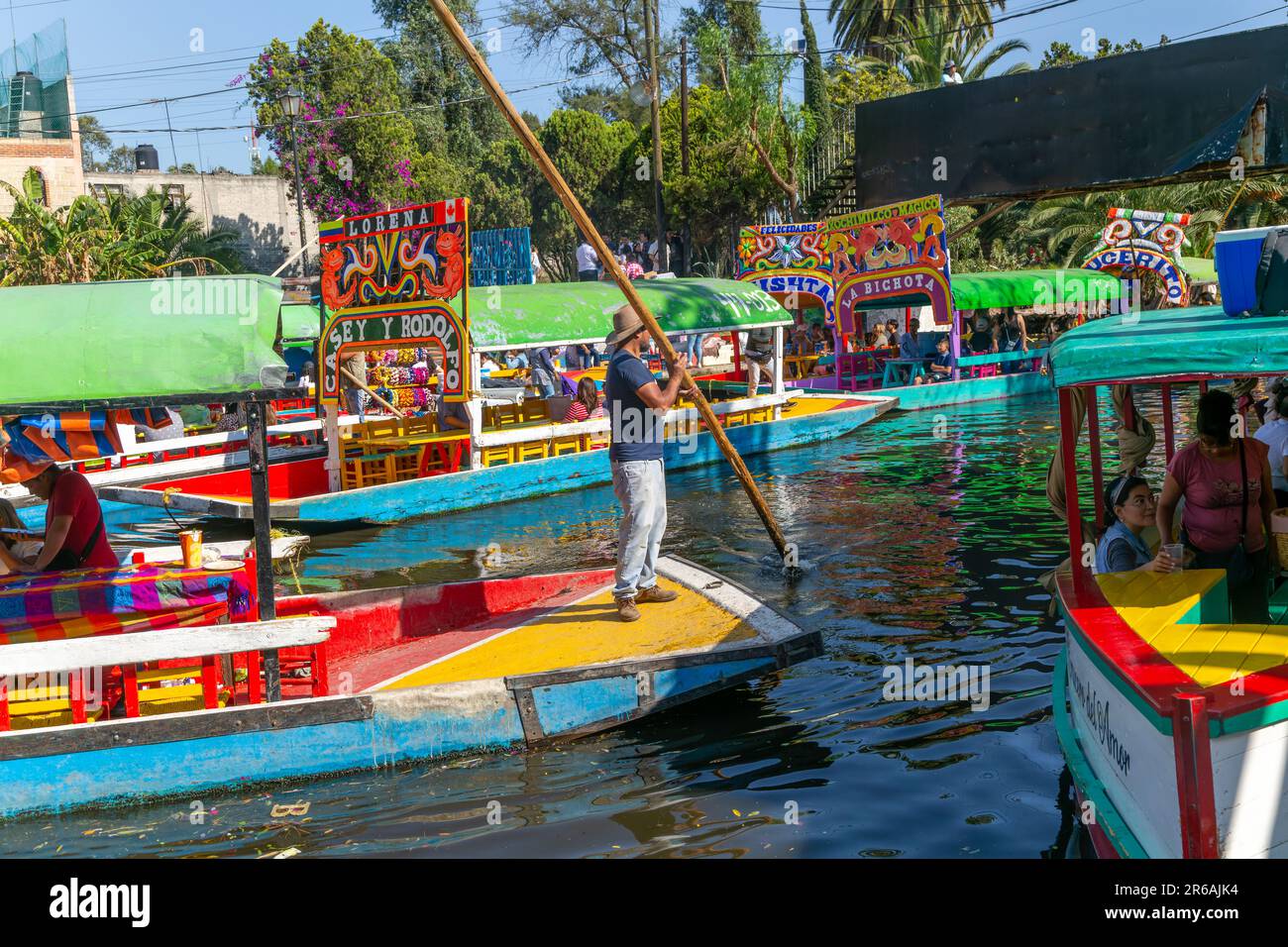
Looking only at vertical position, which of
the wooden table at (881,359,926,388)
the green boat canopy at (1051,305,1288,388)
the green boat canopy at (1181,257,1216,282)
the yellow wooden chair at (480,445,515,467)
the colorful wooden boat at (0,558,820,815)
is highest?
the green boat canopy at (1181,257,1216,282)

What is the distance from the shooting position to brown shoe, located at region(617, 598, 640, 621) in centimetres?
785

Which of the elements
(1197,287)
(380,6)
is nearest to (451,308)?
(1197,287)

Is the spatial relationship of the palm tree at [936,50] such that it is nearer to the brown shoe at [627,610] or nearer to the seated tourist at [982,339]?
the seated tourist at [982,339]

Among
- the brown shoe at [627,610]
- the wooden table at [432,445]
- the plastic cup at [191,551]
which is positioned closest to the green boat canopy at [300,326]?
the wooden table at [432,445]

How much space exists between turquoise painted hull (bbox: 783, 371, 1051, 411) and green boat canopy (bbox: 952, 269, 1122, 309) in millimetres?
1560

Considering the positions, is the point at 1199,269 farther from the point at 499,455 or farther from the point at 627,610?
the point at 627,610

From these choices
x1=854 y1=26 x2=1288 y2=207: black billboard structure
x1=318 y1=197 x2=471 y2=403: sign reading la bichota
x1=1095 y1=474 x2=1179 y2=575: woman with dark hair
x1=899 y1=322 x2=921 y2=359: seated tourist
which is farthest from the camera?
x1=899 y1=322 x2=921 y2=359: seated tourist

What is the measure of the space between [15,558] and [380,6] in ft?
169

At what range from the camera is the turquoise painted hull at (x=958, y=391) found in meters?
23.7

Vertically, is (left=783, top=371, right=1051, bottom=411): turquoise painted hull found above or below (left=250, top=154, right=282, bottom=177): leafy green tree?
below

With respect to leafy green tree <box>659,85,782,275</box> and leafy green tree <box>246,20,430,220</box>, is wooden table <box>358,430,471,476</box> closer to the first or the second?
leafy green tree <box>246,20,430,220</box>

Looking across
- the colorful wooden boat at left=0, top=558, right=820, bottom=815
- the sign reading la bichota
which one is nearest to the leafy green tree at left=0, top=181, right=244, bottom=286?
the sign reading la bichota

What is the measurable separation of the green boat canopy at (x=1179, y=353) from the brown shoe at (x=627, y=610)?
10.6 ft

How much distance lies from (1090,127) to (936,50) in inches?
706
